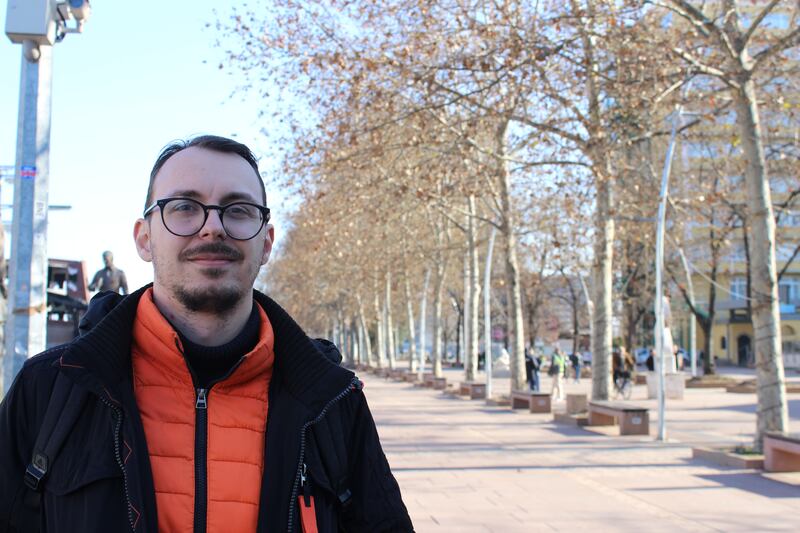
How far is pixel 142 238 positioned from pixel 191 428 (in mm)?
589

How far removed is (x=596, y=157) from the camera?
16.3 meters

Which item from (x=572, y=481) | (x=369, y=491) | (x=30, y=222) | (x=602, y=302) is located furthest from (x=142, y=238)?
(x=602, y=302)

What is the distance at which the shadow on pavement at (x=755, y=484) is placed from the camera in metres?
10.5

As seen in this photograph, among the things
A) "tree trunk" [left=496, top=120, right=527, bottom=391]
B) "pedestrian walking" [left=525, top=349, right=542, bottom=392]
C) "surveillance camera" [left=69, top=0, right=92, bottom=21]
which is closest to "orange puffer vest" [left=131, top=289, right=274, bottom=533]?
"surveillance camera" [left=69, top=0, right=92, bottom=21]

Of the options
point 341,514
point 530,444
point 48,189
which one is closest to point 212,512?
point 341,514

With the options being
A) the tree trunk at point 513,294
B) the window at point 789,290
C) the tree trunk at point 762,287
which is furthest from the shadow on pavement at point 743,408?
the window at point 789,290

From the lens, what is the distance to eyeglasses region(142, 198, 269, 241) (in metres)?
2.24

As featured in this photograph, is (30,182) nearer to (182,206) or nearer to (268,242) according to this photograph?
(268,242)

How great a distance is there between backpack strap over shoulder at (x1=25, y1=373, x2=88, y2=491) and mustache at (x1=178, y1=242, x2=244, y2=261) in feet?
1.29

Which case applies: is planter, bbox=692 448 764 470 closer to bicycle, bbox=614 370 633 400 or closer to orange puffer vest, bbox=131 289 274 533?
orange puffer vest, bbox=131 289 274 533

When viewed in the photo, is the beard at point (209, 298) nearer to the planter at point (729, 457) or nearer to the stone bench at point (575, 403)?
the planter at point (729, 457)

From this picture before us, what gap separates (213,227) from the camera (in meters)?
2.21

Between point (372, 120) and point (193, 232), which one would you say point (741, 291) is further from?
point (193, 232)

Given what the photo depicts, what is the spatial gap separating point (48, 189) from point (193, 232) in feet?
17.8
